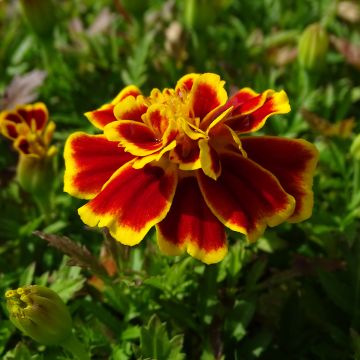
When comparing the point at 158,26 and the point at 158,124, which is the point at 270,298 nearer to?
the point at 158,124

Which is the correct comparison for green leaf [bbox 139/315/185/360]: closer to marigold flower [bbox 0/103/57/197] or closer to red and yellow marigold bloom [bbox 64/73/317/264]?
red and yellow marigold bloom [bbox 64/73/317/264]

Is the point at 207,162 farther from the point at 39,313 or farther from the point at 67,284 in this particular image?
the point at 67,284

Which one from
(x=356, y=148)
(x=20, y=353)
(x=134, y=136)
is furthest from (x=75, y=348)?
(x=356, y=148)

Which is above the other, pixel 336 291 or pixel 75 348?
pixel 75 348

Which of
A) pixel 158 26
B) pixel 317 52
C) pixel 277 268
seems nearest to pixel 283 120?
pixel 317 52

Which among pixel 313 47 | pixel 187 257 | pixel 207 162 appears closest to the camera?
pixel 207 162

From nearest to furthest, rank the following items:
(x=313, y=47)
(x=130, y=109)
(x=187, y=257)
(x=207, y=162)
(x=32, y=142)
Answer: (x=207, y=162)
(x=130, y=109)
(x=187, y=257)
(x=32, y=142)
(x=313, y=47)

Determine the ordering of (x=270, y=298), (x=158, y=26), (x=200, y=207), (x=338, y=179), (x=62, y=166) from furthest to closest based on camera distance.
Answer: (x=158, y=26), (x=62, y=166), (x=338, y=179), (x=270, y=298), (x=200, y=207)
